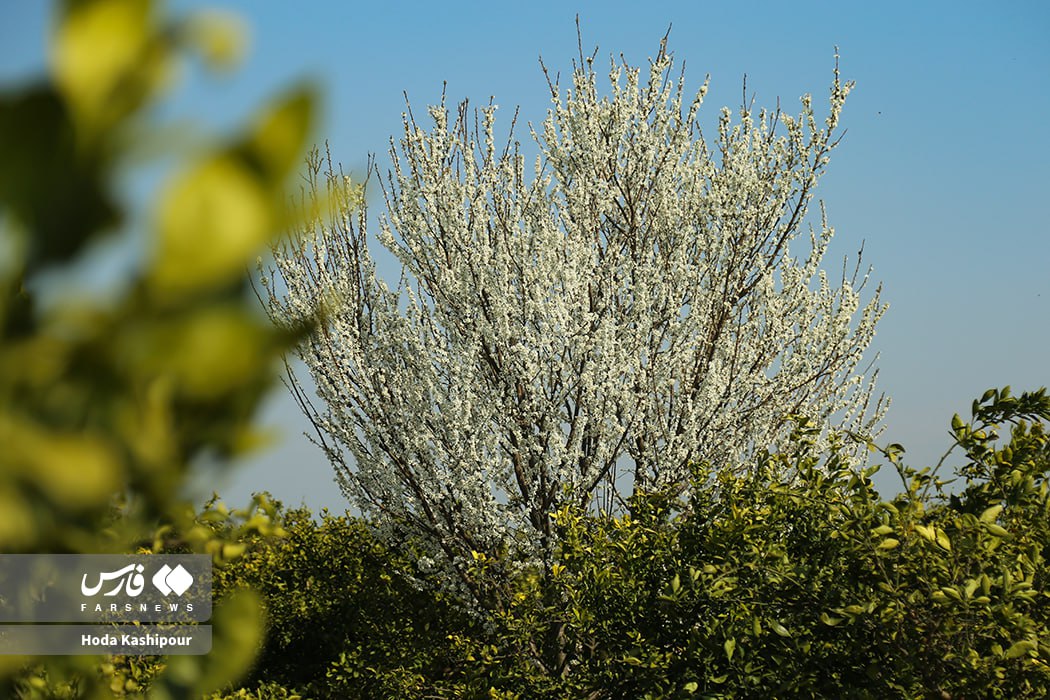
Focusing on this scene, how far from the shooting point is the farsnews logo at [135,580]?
3.84 ft

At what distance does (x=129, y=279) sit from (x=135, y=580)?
51.8 inches

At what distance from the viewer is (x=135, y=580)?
1725 millimetres

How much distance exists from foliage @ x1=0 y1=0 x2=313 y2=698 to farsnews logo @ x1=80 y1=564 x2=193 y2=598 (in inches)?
17.4

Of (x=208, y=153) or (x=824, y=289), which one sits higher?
(x=824, y=289)

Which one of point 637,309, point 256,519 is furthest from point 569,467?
point 256,519

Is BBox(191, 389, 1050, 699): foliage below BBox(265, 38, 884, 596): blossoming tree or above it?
below

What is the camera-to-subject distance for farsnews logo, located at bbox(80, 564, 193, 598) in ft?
3.84

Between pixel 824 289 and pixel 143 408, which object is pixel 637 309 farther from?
pixel 143 408

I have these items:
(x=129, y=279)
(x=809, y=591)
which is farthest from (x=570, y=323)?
(x=129, y=279)

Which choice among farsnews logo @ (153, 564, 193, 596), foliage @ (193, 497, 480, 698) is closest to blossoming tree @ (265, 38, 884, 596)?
foliage @ (193, 497, 480, 698)

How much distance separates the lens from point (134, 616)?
17.0 feet

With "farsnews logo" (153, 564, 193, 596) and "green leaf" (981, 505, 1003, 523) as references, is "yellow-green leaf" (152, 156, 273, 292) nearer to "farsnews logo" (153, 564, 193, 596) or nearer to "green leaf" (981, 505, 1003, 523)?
"farsnews logo" (153, 564, 193, 596)

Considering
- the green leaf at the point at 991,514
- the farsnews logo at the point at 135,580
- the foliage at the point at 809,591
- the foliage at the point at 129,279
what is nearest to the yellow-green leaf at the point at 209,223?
the foliage at the point at 129,279

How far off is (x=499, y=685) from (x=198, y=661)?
15.9 feet
